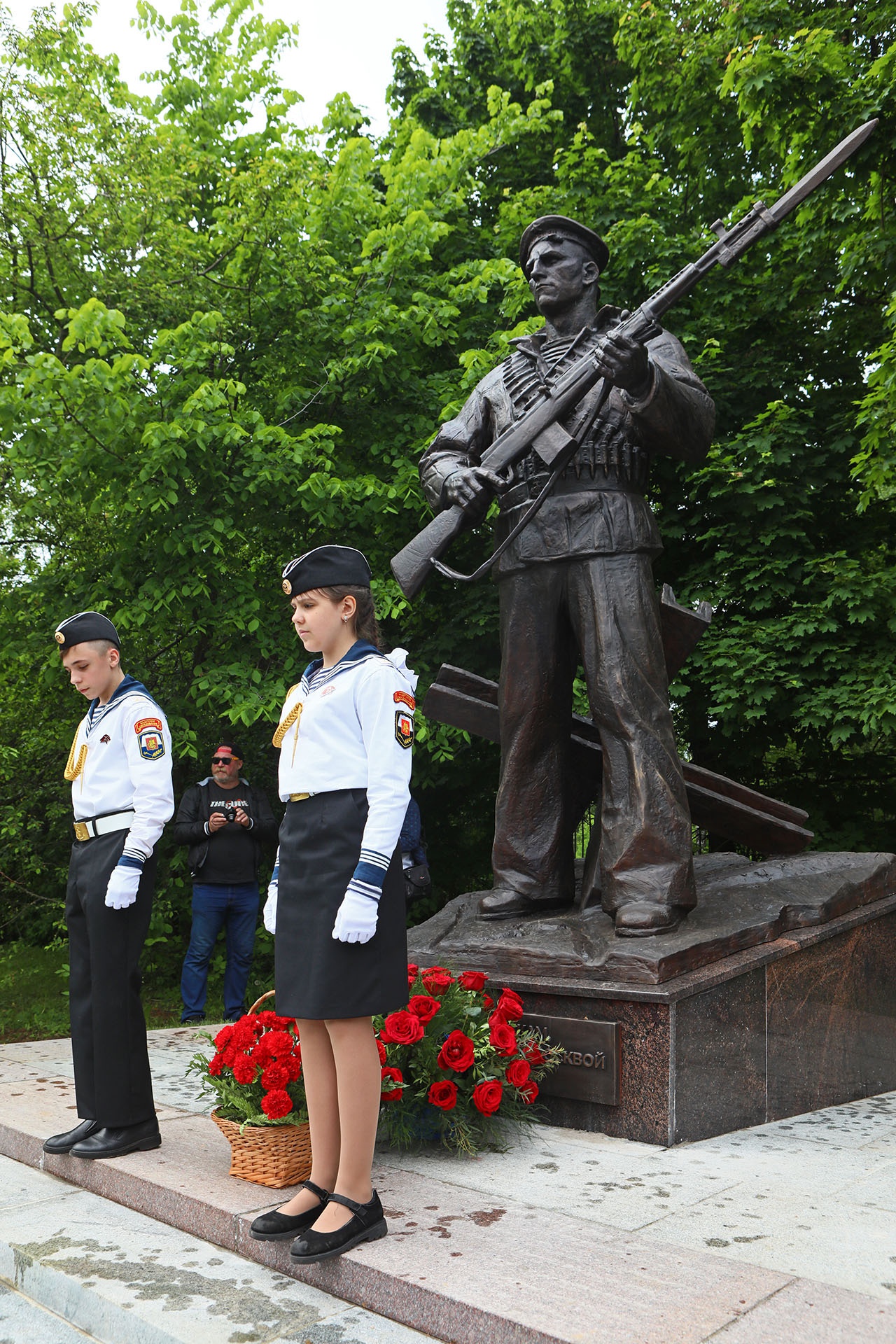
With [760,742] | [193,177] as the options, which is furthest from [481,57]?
[760,742]

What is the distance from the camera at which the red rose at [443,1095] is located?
368cm

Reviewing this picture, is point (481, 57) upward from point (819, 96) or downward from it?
upward

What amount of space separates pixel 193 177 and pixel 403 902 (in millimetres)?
9085

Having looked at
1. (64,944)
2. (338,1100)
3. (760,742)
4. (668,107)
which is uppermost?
(668,107)

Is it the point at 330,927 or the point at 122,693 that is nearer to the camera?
the point at 330,927

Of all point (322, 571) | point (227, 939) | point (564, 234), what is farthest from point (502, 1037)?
point (227, 939)

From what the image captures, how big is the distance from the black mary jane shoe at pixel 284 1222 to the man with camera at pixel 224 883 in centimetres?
458

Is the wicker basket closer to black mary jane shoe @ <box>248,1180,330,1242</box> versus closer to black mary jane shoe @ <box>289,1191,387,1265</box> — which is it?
black mary jane shoe @ <box>248,1180,330,1242</box>

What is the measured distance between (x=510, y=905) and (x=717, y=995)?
113cm

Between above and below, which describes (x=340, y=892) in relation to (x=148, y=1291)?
above

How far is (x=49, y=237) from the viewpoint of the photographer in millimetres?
8828

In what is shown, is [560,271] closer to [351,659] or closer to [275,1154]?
[351,659]

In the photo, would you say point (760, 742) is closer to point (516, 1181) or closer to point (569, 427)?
point (569, 427)

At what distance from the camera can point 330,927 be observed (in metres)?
2.90
